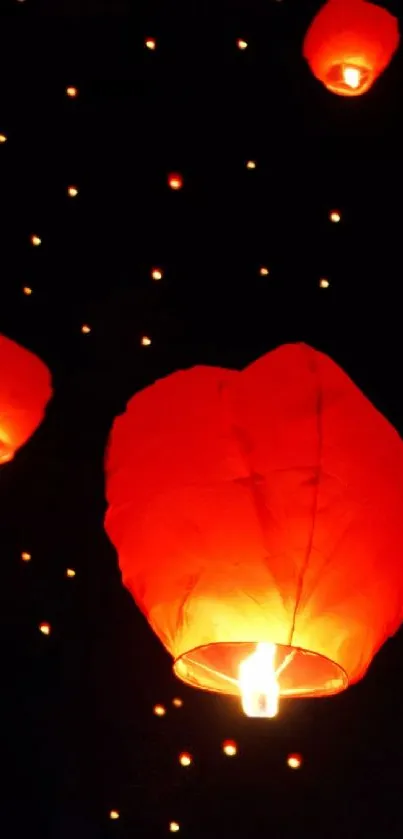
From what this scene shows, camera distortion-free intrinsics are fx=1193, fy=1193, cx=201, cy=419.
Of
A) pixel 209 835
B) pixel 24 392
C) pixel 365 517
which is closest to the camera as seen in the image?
pixel 365 517

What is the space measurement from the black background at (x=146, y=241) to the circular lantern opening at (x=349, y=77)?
1.26 ft

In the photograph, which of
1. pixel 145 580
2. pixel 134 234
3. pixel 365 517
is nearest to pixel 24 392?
pixel 145 580

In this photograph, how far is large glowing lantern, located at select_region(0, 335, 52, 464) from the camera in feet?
6.50

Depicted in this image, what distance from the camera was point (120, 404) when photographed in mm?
2809

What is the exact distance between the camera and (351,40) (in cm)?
234

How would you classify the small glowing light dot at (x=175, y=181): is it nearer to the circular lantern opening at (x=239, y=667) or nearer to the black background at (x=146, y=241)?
the black background at (x=146, y=241)

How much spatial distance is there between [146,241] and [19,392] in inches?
37.0

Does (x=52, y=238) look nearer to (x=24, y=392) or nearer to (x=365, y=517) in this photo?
(x=24, y=392)

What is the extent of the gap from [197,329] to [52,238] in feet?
1.34

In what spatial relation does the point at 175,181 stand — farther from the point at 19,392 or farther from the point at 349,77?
the point at 19,392

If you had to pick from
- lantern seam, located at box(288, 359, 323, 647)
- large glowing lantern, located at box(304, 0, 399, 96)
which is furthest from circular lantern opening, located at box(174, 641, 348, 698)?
large glowing lantern, located at box(304, 0, 399, 96)

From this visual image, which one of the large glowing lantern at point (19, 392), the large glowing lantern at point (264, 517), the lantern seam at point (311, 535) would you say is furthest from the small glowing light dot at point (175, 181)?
the lantern seam at point (311, 535)

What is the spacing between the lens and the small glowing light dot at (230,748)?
2.57 meters

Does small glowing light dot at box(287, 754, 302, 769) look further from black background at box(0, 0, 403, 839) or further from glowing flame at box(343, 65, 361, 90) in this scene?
glowing flame at box(343, 65, 361, 90)
